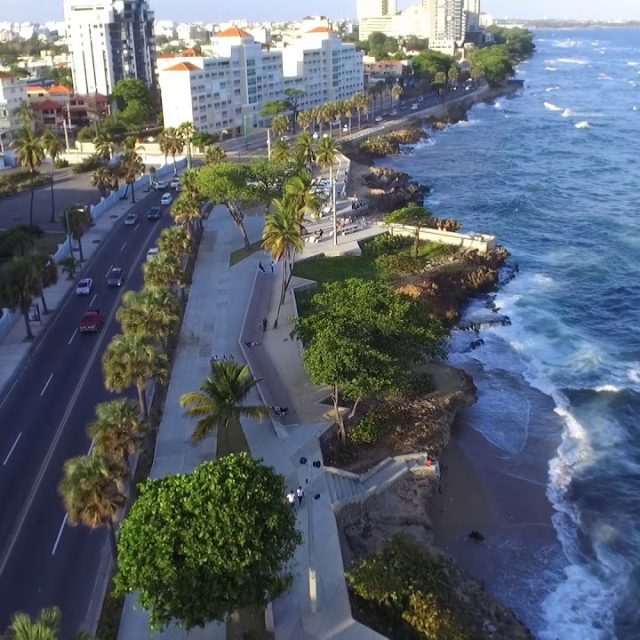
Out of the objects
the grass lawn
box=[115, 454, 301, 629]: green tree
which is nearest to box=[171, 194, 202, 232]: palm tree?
the grass lawn

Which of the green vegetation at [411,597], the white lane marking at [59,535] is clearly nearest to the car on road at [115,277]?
the white lane marking at [59,535]

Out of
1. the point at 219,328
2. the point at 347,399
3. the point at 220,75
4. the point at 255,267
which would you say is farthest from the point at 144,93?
the point at 347,399

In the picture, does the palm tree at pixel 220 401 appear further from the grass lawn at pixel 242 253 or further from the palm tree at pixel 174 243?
the grass lawn at pixel 242 253

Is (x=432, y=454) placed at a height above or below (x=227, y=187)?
below

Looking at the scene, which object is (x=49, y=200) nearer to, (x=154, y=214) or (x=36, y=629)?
(x=154, y=214)

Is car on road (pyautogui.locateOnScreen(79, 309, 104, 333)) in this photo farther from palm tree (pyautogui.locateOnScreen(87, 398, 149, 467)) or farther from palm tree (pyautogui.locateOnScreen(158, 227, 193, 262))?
palm tree (pyautogui.locateOnScreen(87, 398, 149, 467))

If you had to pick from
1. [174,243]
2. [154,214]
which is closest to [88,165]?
[154,214]
